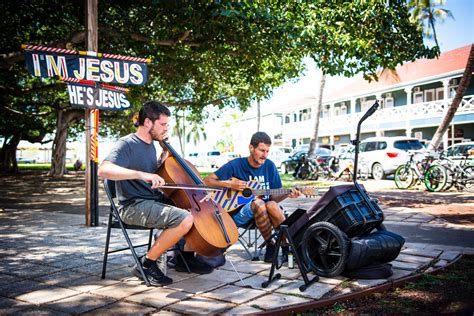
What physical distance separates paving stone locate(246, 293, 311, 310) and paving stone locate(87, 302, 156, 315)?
78 cm

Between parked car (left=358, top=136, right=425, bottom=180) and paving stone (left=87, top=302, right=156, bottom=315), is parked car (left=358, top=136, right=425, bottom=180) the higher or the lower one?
the higher one

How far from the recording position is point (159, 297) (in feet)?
10.8

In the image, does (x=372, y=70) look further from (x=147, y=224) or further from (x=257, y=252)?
(x=147, y=224)

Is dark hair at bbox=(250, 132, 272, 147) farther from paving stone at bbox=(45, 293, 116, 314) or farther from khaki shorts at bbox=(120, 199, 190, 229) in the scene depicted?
paving stone at bbox=(45, 293, 116, 314)

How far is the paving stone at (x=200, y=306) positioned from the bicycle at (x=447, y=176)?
32.5 ft

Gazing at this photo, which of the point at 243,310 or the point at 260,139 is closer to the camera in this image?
the point at 243,310

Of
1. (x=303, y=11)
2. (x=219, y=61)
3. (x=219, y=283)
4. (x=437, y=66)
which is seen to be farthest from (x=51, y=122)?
(x=219, y=283)

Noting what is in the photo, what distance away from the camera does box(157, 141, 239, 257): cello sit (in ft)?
11.3

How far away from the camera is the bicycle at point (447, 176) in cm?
1123

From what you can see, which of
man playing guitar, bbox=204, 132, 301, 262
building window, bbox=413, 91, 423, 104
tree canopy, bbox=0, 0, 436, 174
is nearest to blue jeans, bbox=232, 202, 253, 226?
man playing guitar, bbox=204, 132, 301, 262

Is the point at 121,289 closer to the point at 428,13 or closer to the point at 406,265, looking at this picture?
the point at 406,265

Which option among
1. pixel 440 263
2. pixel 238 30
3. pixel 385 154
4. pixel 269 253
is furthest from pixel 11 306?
pixel 385 154

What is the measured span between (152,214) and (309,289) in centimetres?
145

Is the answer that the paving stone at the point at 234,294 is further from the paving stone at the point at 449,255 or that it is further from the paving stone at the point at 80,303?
the paving stone at the point at 449,255
